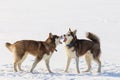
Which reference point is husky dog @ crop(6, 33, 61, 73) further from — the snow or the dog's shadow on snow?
the snow

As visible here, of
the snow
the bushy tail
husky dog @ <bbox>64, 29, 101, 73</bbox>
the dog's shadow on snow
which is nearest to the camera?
the dog's shadow on snow

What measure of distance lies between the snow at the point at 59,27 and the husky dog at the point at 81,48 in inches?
14.8

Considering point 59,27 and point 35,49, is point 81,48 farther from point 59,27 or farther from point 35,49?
point 59,27

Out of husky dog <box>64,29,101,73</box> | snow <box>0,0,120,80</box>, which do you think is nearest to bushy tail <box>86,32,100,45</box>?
husky dog <box>64,29,101,73</box>

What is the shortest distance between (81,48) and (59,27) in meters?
11.6

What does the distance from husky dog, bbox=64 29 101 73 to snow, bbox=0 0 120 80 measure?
377 millimetres

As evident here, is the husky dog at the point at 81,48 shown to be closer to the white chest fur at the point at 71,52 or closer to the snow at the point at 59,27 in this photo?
the white chest fur at the point at 71,52

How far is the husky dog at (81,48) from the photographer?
1381 cm

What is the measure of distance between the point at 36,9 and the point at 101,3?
612cm

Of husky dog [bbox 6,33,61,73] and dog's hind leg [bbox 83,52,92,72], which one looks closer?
husky dog [bbox 6,33,61,73]

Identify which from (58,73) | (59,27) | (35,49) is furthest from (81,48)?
(59,27)

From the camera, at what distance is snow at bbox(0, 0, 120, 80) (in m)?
13.5

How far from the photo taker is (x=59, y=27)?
25516mm

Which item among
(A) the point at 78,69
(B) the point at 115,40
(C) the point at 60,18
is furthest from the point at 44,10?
(A) the point at 78,69
